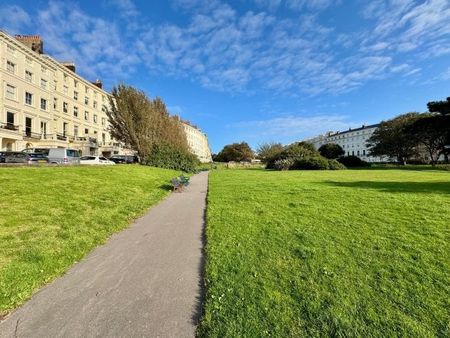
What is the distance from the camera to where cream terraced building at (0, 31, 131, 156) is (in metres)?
31.6

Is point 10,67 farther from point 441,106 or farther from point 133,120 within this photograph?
point 441,106

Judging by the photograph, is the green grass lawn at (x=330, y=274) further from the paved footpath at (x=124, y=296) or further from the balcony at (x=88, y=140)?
the balcony at (x=88, y=140)

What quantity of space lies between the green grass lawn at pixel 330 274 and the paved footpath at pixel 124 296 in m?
0.35

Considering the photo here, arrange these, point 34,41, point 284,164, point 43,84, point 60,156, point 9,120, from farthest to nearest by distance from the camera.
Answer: point 34,41 < point 43,84 < point 284,164 < point 9,120 < point 60,156

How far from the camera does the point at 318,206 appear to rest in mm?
8062

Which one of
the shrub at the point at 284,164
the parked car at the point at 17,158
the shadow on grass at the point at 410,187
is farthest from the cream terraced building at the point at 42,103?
the shadow on grass at the point at 410,187

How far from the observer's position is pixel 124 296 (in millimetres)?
3707

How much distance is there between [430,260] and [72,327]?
5125 mm

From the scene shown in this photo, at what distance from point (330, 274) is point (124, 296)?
2978mm

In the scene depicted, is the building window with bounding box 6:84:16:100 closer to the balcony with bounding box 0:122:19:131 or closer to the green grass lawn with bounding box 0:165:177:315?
the balcony with bounding box 0:122:19:131

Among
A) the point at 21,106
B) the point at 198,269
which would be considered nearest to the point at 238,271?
the point at 198,269

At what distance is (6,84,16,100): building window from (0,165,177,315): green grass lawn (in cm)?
2744

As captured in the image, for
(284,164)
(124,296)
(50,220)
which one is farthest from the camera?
(284,164)

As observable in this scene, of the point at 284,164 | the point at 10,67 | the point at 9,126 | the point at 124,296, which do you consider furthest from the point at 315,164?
the point at 10,67
